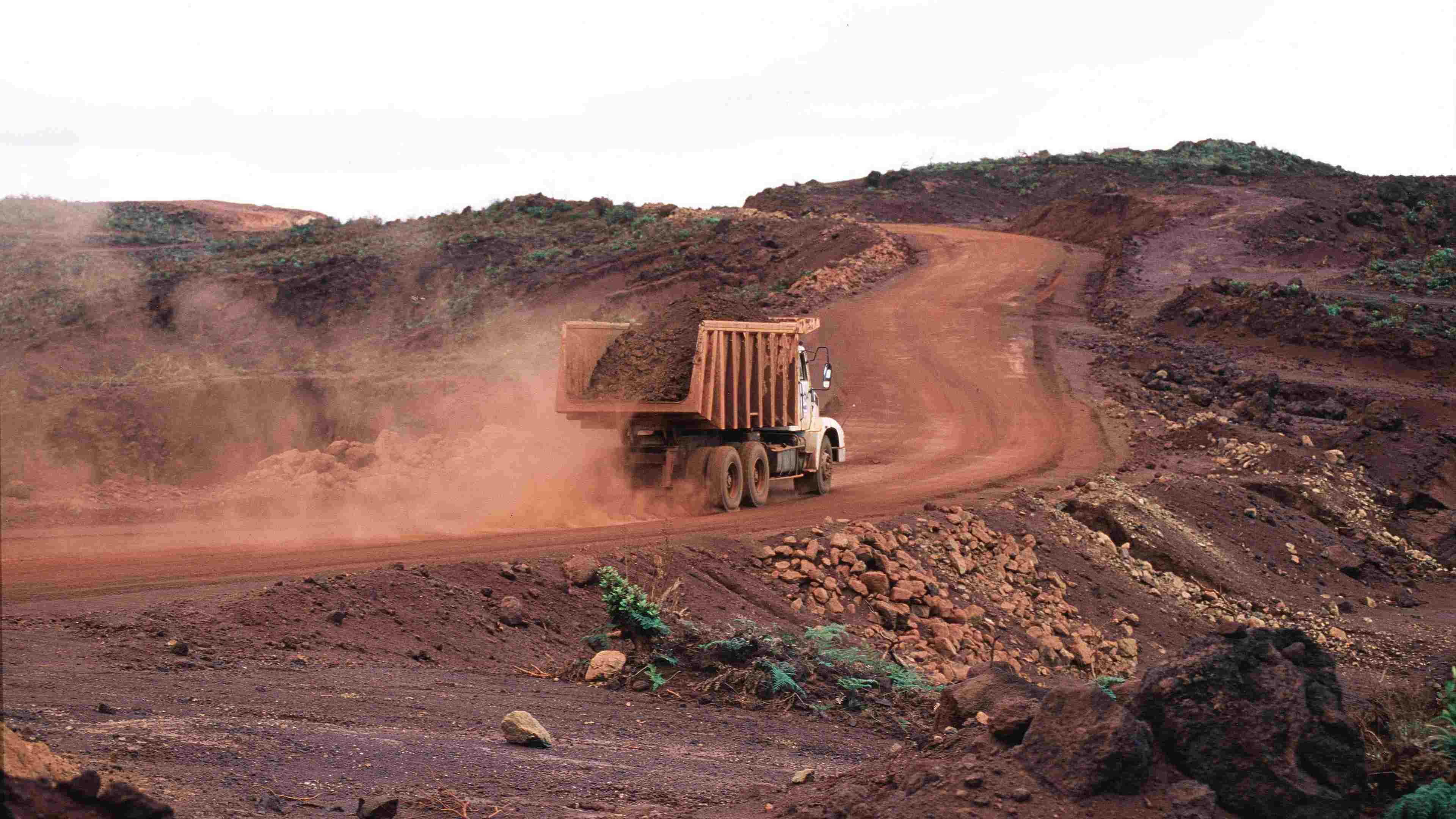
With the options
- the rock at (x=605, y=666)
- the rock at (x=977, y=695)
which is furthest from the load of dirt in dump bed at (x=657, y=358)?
the rock at (x=977, y=695)

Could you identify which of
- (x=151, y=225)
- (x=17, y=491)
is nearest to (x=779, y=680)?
(x=17, y=491)

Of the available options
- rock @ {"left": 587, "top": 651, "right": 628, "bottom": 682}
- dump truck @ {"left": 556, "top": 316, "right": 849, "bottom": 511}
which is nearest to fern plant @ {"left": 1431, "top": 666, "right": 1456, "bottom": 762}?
rock @ {"left": 587, "top": 651, "right": 628, "bottom": 682}

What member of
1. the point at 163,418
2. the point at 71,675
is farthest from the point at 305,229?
the point at 71,675

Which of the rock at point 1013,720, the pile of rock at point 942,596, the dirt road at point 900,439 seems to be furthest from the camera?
the pile of rock at point 942,596

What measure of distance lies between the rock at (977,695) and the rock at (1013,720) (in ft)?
1.57

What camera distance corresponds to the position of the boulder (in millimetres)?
5676

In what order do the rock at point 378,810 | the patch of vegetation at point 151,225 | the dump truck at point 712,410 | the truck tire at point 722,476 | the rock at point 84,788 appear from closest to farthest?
the rock at point 84,788, the rock at point 378,810, the dump truck at point 712,410, the truck tire at point 722,476, the patch of vegetation at point 151,225

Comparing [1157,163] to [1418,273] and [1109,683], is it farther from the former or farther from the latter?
[1109,683]

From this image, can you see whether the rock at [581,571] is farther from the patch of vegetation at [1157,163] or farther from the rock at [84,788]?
the patch of vegetation at [1157,163]

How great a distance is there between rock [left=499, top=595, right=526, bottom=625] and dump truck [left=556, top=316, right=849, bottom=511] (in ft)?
18.4

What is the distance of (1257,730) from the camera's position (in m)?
5.84

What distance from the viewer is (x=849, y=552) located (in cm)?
1525

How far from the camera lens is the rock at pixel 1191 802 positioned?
221 inches

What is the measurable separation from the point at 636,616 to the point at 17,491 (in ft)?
33.2
